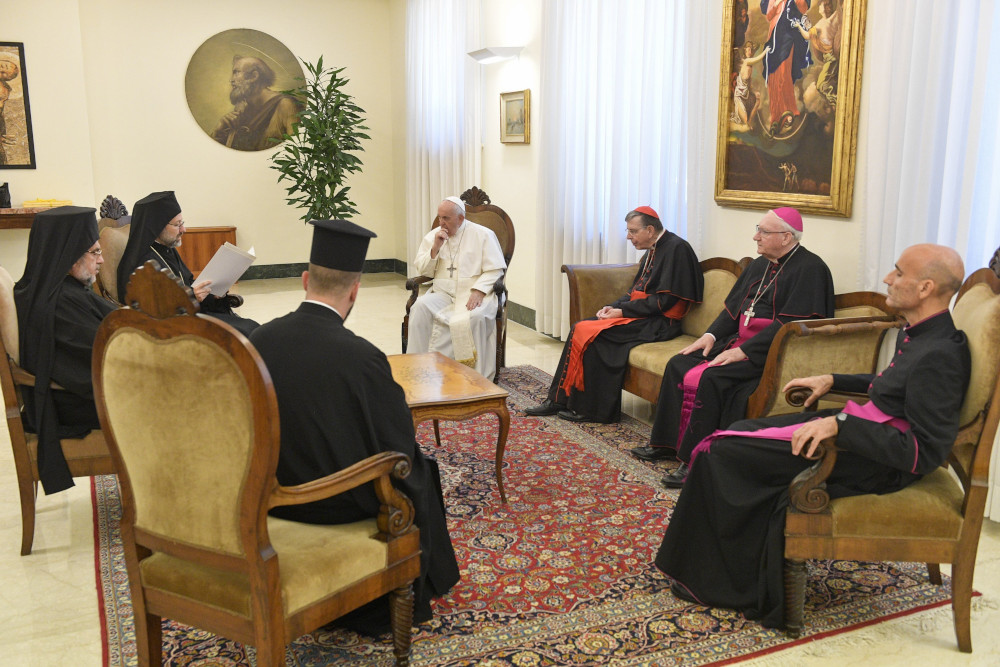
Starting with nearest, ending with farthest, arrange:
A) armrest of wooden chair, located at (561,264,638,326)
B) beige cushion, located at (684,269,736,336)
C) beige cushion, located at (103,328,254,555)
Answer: beige cushion, located at (103,328,254,555)
beige cushion, located at (684,269,736,336)
armrest of wooden chair, located at (561,264,638,326)

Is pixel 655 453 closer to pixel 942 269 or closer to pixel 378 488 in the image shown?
pixel 942 269

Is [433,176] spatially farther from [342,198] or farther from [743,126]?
[743,126]

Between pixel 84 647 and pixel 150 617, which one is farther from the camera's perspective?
pixel 84 647

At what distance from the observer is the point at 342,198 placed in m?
10.2

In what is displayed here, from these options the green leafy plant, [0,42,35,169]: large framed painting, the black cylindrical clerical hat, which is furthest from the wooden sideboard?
the black cylindrical clerical hat

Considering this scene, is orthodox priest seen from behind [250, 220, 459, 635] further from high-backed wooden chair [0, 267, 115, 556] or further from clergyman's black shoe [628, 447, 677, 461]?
clergyman's black shoe [628, 447, 677, 461]

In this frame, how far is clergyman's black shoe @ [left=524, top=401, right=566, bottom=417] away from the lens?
5520 millimetres

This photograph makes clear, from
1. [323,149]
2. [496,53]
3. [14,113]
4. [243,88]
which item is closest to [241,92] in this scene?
[243,88]

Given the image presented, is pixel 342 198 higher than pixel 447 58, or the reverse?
pixel 447 58

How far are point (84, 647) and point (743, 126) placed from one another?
4.52 m

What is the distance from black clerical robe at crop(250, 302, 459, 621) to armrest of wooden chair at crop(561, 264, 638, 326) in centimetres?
313

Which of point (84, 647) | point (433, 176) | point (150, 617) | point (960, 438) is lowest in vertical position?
point (84, 647)

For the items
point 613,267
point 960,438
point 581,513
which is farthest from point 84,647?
point 613,267

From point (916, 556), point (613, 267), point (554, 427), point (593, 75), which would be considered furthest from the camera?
point (593, 75)
